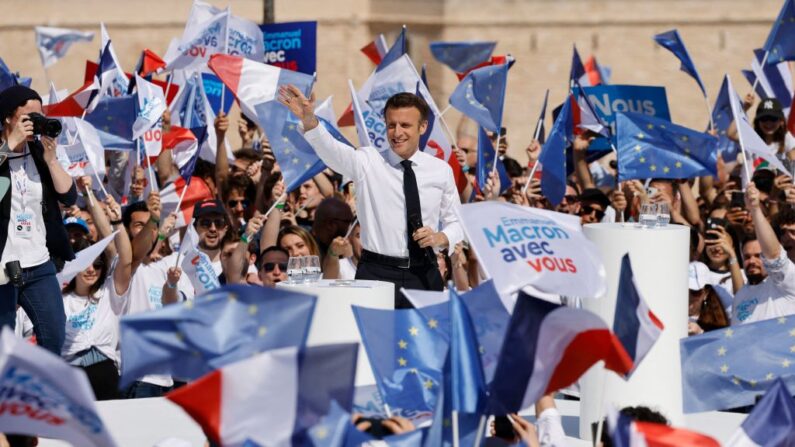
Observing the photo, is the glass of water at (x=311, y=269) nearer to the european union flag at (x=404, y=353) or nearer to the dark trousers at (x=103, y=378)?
the european union flag at (x=404, y=353)

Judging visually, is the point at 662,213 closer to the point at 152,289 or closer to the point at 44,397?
the point at 152,289

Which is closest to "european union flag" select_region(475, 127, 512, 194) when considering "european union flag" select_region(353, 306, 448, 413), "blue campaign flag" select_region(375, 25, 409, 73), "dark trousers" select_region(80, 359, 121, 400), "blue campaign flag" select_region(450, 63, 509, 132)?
"blue campaign flag" select_region(450, 63, 509, 132)

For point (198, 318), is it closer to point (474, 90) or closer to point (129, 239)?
point (129, 239)

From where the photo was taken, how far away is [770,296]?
9.30 m

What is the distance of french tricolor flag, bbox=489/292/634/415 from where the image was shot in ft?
20.1

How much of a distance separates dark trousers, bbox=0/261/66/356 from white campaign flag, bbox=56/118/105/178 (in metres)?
3.06

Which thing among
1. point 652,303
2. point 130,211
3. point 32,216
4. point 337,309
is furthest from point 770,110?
point 32,216

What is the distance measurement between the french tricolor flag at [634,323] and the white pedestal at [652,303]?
1.21 meters

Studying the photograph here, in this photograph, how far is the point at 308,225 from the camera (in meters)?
12.5

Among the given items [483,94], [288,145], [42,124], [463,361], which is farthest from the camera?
[483,94]

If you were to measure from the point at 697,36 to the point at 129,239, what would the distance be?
1964cm

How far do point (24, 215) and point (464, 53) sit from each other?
8713 millimetres

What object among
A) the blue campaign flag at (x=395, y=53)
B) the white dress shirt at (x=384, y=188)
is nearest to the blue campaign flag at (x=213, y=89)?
the blue campaign flag at (x=395, y=53)

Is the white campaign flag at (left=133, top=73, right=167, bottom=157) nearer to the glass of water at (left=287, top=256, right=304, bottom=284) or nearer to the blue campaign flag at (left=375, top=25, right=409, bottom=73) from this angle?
the blue campaign flag at (left=375, top=25, right=409, bottom=73)
